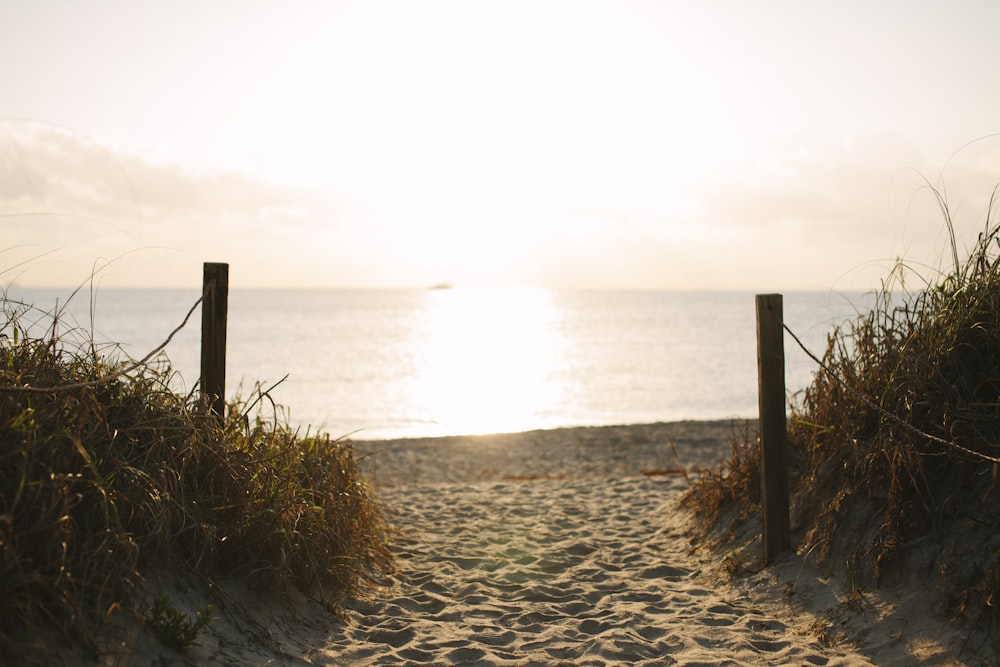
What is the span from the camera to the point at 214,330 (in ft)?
16.8

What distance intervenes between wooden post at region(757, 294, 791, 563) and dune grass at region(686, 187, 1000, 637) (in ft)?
1.05

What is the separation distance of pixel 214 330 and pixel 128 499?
5.36 ft

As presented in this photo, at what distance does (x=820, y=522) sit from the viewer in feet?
17.6

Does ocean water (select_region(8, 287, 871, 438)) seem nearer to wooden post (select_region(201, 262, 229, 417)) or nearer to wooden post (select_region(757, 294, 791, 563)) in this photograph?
wooden post (select_region(201, 262, 229, 417))

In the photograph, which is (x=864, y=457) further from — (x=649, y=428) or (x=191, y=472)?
(x=649, y=428)

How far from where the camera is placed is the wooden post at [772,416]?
5395 millimetres

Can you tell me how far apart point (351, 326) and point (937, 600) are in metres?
66.2

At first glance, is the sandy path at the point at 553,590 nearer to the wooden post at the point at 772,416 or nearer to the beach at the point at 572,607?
the beach at the point at 572,607

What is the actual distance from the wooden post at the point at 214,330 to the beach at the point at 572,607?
1415mm

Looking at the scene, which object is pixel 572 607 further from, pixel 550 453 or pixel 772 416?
pixel 550 453

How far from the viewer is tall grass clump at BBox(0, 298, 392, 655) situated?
3.19 metres

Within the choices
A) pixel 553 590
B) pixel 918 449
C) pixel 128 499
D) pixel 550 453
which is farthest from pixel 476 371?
pixel 128 499

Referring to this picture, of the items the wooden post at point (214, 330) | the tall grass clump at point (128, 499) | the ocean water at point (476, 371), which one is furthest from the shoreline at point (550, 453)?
the wooden post at point (214, 330)

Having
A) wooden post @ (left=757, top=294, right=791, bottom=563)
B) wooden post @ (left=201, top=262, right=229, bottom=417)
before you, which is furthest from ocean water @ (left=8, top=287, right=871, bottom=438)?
wooden post @ (left=757, top=294, right=791, bottom=563)
